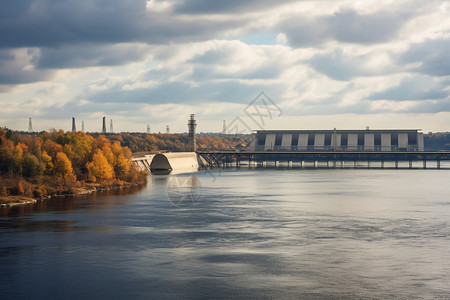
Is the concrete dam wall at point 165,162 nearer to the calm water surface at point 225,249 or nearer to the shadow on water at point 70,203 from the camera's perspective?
the shadow on water at point 70,203

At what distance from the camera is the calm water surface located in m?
35.5

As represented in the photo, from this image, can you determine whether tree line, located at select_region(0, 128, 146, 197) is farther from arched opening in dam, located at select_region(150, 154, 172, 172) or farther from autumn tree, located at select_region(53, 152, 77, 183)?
arched opening in dam, located at select_region(150, 154, 172, 172)

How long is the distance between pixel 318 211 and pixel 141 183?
51.5 meters

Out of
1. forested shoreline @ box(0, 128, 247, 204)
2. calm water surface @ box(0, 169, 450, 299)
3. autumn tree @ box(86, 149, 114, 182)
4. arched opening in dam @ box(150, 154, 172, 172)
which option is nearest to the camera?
calm water surface @ box(0, 169, 450, 299)

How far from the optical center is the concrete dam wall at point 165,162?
155m

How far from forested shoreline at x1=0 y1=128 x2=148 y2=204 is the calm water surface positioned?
8879 millimetres

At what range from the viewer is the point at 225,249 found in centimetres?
4606

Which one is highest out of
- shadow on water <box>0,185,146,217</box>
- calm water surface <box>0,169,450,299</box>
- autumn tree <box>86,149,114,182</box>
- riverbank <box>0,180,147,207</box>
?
autumn tree <box>86,149,114,182</box>

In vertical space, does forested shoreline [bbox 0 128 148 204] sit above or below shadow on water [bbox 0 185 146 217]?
above

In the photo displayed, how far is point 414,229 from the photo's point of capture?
5528cm

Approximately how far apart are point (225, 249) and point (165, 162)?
120775 millimetres

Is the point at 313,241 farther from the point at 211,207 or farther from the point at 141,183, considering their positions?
the point at 141,183

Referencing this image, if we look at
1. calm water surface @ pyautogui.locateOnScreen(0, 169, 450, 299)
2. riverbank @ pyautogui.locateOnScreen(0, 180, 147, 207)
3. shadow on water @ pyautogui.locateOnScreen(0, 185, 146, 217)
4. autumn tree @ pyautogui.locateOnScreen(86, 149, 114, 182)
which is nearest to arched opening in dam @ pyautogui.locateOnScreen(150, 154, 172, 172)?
riverbank @ pyautogui.locateOnScreen(0, 180, 147, 207)

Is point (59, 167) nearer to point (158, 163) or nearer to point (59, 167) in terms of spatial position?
point (59, 167)
